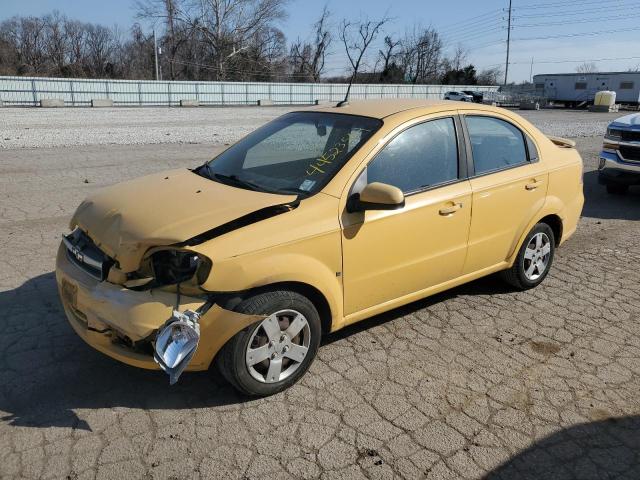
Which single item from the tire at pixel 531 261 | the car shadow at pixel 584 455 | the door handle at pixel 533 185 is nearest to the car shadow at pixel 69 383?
the car shadow at pixel 584 455

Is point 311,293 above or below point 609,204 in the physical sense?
above

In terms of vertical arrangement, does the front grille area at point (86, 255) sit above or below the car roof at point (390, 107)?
below

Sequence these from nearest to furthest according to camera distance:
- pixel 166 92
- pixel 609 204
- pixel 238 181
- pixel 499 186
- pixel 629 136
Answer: pixel 238 181 → pixel 499 186 → pixel 629 136 → pixel 609 204 → pixel 166 92

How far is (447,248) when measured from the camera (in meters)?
3.92

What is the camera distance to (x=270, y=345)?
309cm

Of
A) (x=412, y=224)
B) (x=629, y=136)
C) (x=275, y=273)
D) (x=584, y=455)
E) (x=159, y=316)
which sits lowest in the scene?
(x=584, y=455)

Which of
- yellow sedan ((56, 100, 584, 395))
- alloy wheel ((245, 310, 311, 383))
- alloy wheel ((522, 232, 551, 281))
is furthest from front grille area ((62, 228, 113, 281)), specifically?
alloy wheel ((522, 232, 551, 281))

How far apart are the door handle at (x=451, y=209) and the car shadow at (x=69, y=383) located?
6.09 ft

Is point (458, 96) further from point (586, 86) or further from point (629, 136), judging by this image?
point (629, 136)

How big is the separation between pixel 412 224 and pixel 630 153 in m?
6.28

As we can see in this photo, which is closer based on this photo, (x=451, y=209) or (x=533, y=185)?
(x=451, y=209)

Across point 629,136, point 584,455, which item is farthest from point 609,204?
point 584,455

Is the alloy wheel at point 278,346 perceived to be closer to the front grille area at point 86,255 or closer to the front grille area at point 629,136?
the front grille area at point 86,255

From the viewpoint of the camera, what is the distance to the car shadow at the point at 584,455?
264 cm
